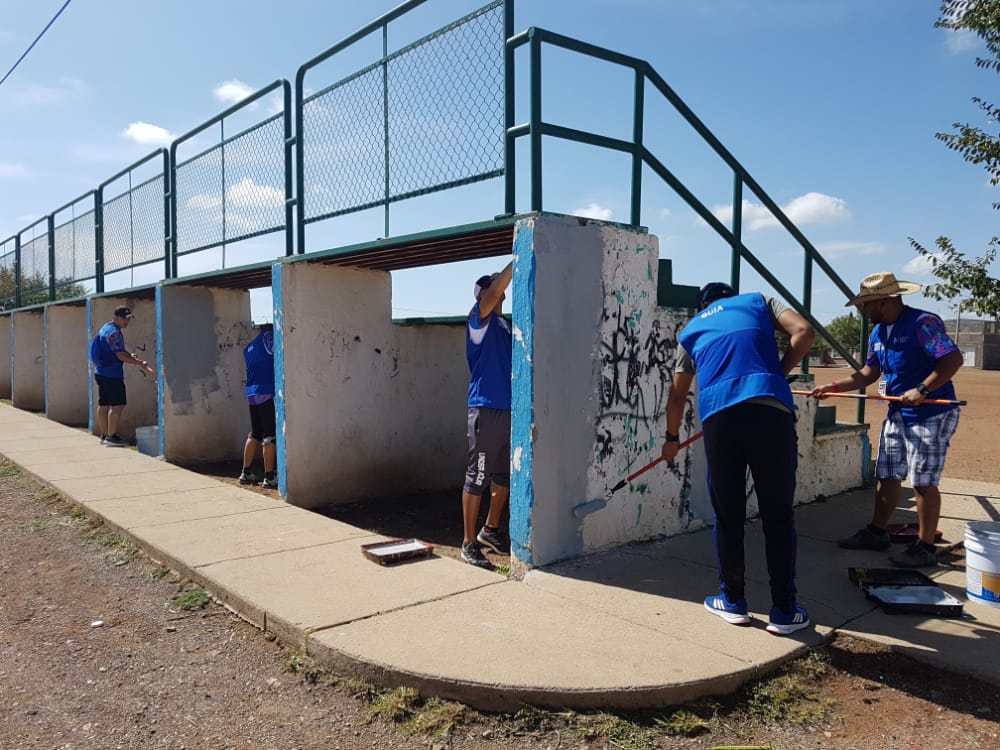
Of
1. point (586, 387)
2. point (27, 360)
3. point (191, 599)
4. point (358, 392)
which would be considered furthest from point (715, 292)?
point (27, 360)

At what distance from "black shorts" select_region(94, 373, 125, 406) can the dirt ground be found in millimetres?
6720

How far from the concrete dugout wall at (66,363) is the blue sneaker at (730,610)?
12.8 metres

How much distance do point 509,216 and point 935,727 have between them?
334 cm

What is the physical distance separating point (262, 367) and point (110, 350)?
418 centimetres

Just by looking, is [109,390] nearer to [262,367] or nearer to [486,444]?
[262,367]

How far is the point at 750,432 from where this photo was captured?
361cm

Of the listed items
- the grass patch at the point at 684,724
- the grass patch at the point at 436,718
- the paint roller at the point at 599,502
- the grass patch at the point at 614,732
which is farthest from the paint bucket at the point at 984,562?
the grass patch at the point at 436,718

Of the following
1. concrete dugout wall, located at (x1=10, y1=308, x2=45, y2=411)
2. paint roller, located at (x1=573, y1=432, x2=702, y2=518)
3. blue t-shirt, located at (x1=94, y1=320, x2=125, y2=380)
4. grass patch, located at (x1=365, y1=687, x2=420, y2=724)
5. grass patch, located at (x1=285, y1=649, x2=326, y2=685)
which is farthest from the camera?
concrete dugout wall, located at (x1=10, y1=308, x2=45, y2=411)

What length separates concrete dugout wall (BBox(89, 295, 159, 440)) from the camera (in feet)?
37.5

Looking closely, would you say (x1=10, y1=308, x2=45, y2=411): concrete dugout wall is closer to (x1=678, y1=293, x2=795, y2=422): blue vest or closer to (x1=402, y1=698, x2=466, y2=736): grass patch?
(x1=402, y1=698, x2=466, y2=736): grass patch

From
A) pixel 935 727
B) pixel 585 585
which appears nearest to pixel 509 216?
pixel 585 585

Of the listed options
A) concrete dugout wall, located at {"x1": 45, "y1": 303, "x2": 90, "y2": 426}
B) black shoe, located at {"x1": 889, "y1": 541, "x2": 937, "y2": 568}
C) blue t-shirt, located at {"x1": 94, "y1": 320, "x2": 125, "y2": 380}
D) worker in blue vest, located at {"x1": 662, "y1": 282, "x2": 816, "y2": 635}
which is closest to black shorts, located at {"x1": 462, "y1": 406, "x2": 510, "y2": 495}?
worker in blue vest, located at {"x1": 662, "y1": 282, "x2": 816, "y2": 635}

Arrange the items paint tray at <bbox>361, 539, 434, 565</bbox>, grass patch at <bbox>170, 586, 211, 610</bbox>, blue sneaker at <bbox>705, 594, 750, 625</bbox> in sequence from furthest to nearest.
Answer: paint tray at <bbox>361, 539, 434, 565</bbox>
grass patch at <bbox>170, 586, 211, 610</bbox>
blue sneaker at <bbox>705, 594, 750, 625</bbox>

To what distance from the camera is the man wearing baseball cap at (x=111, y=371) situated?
10.2 metres
